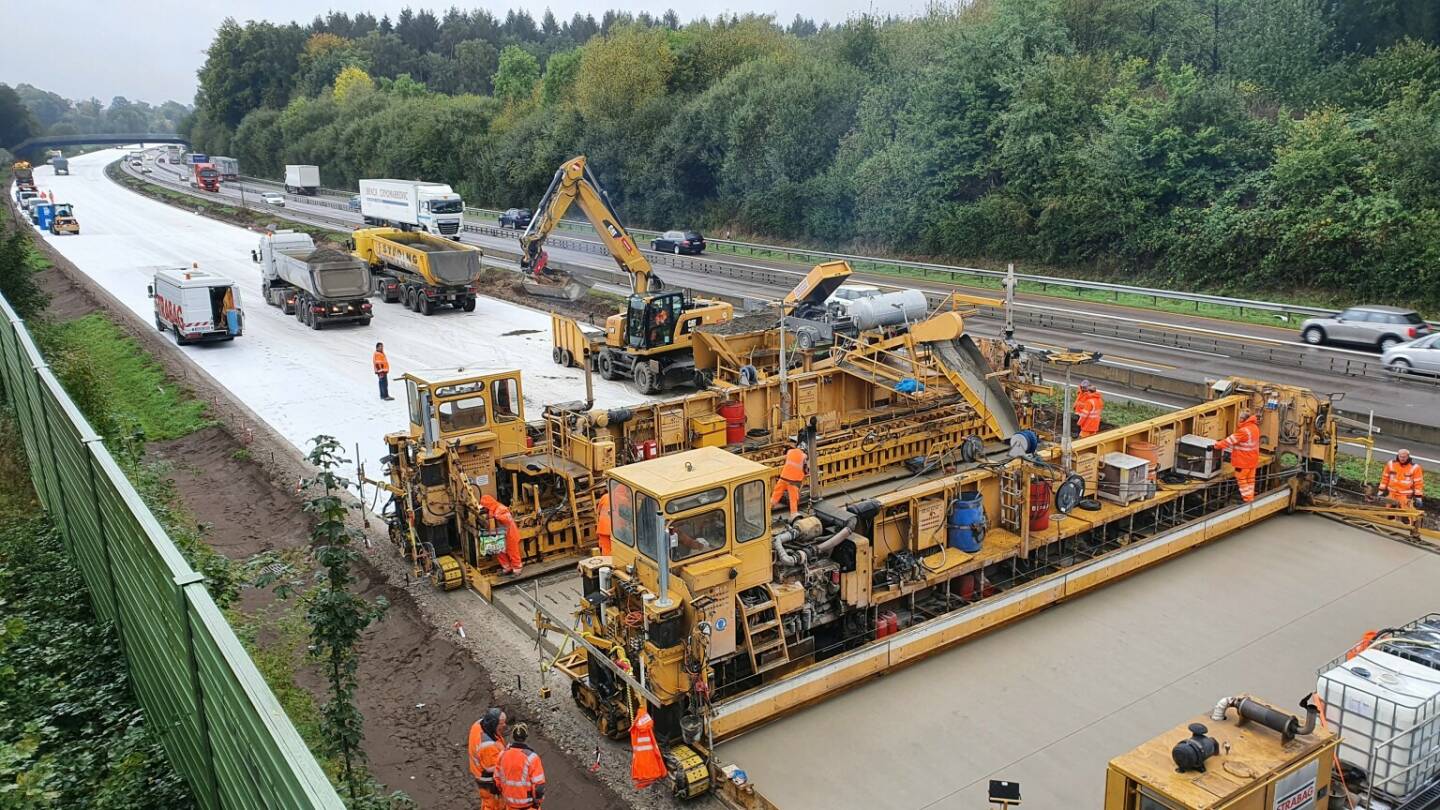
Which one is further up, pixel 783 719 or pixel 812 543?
pixel 812 543

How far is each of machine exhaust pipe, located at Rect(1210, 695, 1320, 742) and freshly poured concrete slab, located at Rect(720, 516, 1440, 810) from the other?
2.44 meters

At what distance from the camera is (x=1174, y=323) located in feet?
112

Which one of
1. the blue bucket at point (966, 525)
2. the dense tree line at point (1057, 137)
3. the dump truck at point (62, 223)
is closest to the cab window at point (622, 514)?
the blue bucket at point (966, 525)

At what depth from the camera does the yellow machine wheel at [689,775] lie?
9.87 metres

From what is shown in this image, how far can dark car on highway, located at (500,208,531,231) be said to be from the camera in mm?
65375

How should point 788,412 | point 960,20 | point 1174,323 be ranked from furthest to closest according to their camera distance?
point 960,20 → point 1174,323 → point 788,412

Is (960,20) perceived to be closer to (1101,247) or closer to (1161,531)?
(1101,247)

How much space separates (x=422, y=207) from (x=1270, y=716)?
173 ft

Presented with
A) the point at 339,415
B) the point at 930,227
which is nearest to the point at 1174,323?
the point at 930,227

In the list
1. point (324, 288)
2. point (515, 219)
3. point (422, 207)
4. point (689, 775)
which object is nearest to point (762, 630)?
point (689, 775)

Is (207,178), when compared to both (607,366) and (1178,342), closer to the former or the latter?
(607,366)

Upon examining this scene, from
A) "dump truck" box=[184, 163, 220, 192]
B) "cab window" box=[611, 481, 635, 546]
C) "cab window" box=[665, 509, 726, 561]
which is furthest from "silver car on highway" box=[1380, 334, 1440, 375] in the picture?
"dump truck" box=[184, 163, 220, 192]

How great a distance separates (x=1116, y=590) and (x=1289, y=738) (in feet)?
21.7

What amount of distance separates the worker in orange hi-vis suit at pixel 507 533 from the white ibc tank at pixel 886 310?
1004 centimetres
